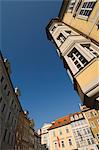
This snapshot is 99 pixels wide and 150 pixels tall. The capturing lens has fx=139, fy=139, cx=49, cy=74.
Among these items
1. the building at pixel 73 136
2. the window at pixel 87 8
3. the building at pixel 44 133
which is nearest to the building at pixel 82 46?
the window at pixel 87 8

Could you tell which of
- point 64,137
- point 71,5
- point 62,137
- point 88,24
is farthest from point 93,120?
point 88,24

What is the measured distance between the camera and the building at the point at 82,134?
1517 inches

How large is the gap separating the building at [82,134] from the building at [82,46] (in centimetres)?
3186

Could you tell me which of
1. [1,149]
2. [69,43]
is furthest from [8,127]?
[69,43]

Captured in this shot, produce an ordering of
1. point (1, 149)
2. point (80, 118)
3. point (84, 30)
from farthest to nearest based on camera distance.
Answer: point (80, 118) < point (1, 149) < point (84, 30)

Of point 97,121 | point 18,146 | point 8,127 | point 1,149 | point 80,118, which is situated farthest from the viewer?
point 80,118

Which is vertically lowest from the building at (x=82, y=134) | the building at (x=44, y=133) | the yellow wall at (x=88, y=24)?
the yellow wall at (x=88, y=24)

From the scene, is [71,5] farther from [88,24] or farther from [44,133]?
[44,133]

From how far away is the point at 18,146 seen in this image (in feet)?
91.4

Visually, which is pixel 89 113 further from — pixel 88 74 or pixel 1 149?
pixel 88 74

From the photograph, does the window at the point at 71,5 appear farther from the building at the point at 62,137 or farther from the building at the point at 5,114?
the building at the point at 62,137

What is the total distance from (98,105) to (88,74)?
2279 mm

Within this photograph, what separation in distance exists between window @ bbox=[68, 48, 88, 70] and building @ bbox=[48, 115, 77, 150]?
3686cm

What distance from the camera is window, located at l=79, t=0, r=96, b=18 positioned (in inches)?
545
